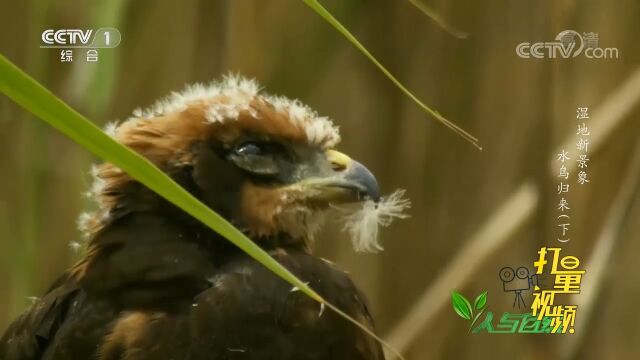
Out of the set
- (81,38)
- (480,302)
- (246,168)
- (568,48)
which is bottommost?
(480,302)

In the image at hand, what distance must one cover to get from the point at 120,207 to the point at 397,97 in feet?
1.29

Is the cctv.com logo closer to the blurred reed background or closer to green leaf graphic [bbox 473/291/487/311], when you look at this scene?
the blurred reed background

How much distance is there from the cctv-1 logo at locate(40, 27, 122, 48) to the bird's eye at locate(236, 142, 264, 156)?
0.26 meters

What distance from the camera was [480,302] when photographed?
1111 millimetres

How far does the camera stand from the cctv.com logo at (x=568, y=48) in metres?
1.12

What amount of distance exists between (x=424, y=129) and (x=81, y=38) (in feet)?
1.52

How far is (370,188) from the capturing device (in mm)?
942

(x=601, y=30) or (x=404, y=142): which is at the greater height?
(x=601, y=30)

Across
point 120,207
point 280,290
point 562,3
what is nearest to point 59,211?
point 120,207

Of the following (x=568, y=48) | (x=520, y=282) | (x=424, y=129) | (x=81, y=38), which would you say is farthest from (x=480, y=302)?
(x=81, y=38)

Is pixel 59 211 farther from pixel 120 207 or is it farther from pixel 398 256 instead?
pixel 398 256

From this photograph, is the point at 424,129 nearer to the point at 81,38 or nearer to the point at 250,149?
the point at 250,149

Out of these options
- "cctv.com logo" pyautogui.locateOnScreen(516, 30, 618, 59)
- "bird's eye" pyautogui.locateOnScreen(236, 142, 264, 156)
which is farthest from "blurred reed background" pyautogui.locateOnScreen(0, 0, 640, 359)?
"bird's eye" pyautogui.locateOnScreen(236, 142, 264, 156)

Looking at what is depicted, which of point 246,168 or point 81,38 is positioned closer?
point 246,168
